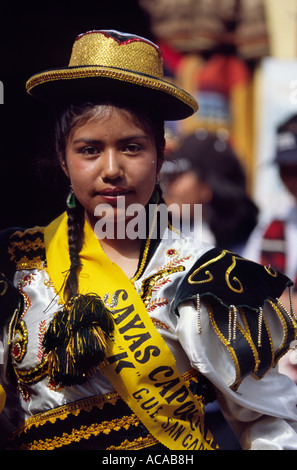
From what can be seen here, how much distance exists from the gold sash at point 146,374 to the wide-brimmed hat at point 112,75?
61cm

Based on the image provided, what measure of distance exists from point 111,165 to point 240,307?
1.97 feet

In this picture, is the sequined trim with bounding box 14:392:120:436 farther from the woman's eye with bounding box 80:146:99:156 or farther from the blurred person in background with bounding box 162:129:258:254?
the blurred person in background with bounding box 162:129:258:254

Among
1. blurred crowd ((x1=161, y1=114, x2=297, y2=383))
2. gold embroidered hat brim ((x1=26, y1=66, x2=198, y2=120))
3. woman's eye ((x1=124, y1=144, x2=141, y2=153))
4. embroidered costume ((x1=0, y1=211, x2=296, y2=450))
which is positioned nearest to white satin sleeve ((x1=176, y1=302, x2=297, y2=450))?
embroidered costume ((x1=0, y1=211, x2=296, y2=450))

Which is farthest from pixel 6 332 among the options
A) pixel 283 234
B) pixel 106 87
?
pixel 283 234

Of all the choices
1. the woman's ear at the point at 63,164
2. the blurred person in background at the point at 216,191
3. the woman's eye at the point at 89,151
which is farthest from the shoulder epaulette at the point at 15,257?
the blurred person in background at the point at 216,191

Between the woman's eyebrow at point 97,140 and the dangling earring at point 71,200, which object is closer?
the woman's eyebrow at point 97,140

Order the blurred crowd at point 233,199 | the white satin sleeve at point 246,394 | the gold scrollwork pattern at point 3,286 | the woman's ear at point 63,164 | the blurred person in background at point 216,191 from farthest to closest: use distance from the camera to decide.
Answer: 1. the blurred person in background at point 216,191
2. the blurred crowd at point 233,199
3. the woman's ear at point 63,164
4. the gold scrollwork pattern at point 3,286
5. the white satin sleeve at point 246,394

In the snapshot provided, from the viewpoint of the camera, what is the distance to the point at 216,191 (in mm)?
5320

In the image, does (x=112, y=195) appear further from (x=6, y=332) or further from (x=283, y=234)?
(x=283, y=234)

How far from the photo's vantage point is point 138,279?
230cm

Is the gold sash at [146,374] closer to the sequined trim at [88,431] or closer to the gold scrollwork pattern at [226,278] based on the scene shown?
the sequined trim at [88,431]

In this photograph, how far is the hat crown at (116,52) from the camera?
7.11 feet

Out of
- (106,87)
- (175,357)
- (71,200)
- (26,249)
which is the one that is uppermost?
(106,87)
